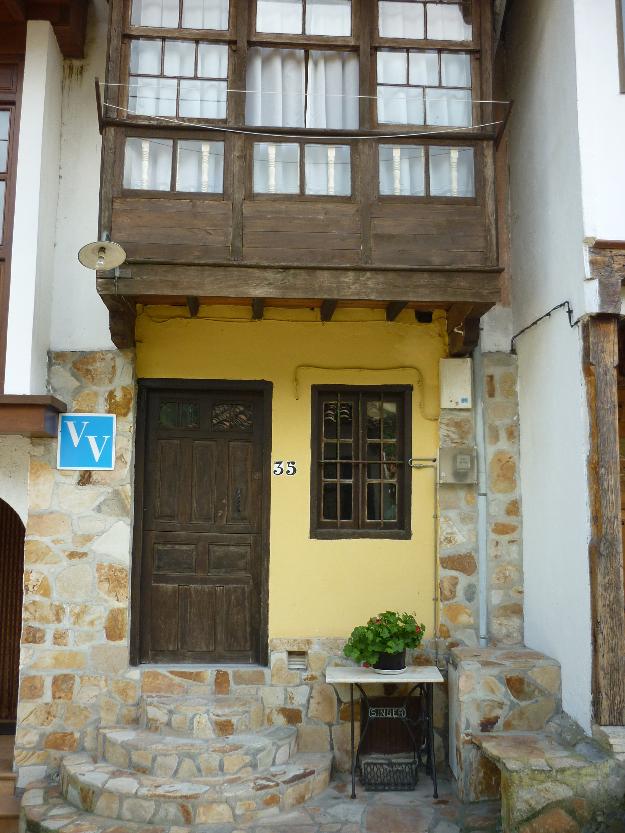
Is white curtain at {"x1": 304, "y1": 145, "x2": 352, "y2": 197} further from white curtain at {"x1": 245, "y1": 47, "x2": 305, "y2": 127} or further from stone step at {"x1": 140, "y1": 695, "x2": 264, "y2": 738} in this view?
stone step at {"x1": 140, "y1": 695, "x2": 264, "y2": 738}

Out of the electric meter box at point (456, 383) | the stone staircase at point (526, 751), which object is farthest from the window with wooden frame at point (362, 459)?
the stone staircase at point (526, 751)

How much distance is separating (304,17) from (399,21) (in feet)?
2.41

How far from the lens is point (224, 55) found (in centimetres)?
561

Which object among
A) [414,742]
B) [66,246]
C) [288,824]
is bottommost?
[288,824]

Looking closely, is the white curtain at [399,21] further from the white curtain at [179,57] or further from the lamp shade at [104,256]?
the lamp shade at [104,256]

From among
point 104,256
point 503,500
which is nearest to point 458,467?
point 503,500

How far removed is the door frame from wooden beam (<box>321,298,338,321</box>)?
0.76 meters

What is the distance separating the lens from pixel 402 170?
5562 millimetres

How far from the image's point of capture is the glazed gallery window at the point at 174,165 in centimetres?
545

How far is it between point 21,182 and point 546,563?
502 centimetres

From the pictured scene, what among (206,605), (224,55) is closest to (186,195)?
A: (224,55)

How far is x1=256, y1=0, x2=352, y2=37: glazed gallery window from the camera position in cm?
564

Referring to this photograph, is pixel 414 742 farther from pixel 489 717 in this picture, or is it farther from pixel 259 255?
pixel 259 255

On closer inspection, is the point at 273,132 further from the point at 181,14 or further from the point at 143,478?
the point at 143,478
